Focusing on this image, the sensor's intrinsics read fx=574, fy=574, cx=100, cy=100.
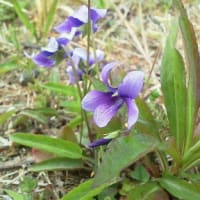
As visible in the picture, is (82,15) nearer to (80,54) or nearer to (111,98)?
(80,54)

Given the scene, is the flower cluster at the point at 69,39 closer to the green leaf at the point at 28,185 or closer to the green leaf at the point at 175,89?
the green leaf at the point at 175,89

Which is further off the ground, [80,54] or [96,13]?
[96,13]

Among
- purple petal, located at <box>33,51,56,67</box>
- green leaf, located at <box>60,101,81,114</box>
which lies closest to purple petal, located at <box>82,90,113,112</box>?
purple petal, located at <box>33,51,56,67</box>

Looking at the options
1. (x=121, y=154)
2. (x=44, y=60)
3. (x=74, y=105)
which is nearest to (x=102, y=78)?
(x=121, y=154)

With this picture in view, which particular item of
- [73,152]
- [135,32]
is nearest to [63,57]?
[73,152]

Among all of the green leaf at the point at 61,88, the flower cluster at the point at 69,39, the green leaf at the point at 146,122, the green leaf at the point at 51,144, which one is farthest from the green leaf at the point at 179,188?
the green leaf at the point at 61,88

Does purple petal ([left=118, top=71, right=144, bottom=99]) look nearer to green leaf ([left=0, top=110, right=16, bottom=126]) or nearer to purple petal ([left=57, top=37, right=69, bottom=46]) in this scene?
purple petal ([left=57, top=37, right=69, bottom=46])

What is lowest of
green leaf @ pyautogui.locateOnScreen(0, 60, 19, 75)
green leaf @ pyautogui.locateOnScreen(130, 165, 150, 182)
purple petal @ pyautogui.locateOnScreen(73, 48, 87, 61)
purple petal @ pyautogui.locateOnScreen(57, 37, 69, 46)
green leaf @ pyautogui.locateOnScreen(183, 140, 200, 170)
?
green leaf @ pyautogui.locateOnScreen(0, 60, 19, 75)
